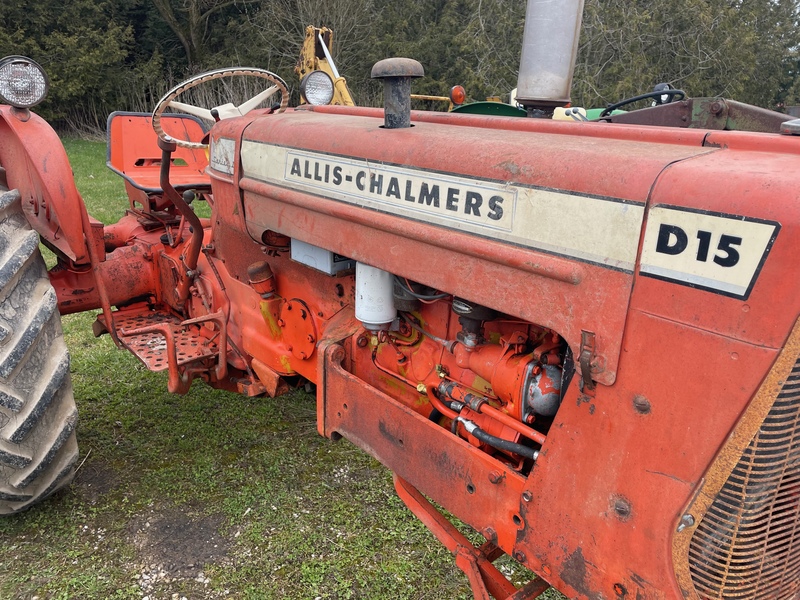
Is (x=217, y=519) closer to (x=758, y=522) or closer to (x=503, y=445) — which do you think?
(x=503, y=445)

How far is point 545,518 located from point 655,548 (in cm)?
27

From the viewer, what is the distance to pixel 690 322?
1.14m

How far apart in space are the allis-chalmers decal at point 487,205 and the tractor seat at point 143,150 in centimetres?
167

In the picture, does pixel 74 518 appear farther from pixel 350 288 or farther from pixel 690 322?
pixel 690 322

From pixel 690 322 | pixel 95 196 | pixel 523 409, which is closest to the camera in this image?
pixel 690 322

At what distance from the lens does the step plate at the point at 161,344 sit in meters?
2.61

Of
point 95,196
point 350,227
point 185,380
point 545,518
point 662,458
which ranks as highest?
point 350,227

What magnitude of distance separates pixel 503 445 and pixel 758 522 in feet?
1.93

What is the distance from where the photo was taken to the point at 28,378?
221 centimetres

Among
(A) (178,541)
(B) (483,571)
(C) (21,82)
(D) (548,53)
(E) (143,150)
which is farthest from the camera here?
(E) (143,150)

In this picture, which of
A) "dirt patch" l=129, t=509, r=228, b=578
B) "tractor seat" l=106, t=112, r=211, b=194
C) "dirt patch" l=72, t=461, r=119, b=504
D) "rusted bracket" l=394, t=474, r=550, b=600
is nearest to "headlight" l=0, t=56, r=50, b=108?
"tractor seat" l=106, t=112, r=211, b=194

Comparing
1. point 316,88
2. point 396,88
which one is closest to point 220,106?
point 316,88

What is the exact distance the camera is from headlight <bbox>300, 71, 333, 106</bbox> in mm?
2531

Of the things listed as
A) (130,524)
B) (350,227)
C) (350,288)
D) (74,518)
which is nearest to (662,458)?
(350,227)
